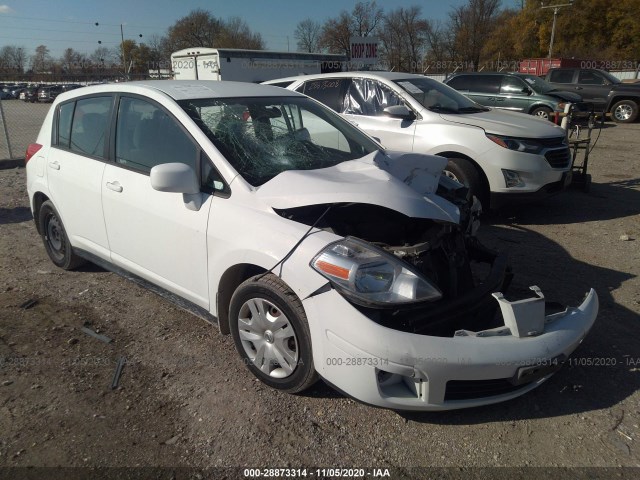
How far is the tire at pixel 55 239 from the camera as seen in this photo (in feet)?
14.5

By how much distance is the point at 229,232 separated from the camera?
281 cm

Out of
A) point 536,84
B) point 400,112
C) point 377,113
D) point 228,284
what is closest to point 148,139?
point 228,284

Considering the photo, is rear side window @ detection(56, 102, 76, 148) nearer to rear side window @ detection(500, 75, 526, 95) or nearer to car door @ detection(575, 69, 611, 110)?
rear side window @ detection(500, 75, 526, 95)

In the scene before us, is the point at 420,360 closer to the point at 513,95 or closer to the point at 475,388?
the point at 475,388

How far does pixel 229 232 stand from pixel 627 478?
2.30 metres

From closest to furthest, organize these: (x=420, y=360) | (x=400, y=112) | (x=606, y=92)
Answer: (x=420, y=360) < (x=400, y=112) < (x=606, y=92)

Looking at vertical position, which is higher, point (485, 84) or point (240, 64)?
point (240, 64)

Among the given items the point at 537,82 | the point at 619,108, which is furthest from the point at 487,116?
the point at 619,108

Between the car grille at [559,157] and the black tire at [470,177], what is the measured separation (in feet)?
2.67

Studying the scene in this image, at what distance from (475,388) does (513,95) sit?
45.5 ft

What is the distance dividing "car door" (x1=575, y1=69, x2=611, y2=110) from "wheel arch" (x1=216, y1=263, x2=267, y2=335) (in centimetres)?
1854

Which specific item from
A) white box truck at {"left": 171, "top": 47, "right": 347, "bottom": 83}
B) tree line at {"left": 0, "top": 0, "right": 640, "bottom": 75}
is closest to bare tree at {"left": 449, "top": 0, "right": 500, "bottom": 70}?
tree line at {"left": 0, "top": 0, "right": 640, "bottom": 75}

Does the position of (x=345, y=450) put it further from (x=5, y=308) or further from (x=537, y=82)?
(x=537, y=82)

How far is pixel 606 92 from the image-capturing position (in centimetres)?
1764
